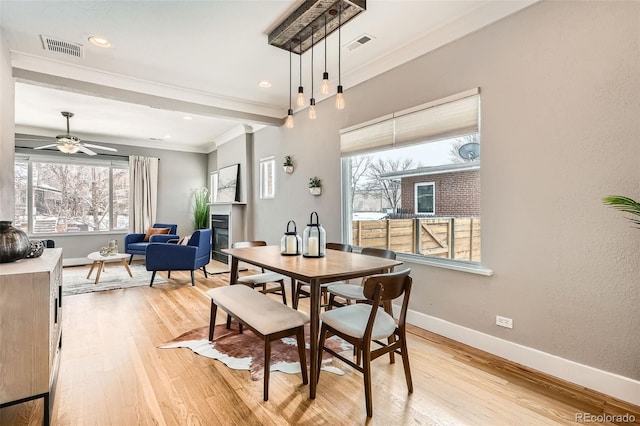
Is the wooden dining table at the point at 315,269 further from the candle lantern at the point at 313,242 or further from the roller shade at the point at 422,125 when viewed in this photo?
the roller shade at the point at 422,125

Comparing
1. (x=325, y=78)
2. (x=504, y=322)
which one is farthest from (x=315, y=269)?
(x=504, y=322)

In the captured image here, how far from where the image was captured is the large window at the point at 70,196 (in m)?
6.27

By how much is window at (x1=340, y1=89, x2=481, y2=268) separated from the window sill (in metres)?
0.01

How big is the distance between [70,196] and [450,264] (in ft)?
25.0

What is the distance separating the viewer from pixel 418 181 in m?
3.22

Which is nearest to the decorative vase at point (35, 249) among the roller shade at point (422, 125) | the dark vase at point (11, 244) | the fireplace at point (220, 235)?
the dark vase at point (11, 244)

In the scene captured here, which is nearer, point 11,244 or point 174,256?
point 11,244

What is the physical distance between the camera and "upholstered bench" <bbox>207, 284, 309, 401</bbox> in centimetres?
194

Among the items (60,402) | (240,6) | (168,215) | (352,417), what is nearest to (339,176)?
(240,6)

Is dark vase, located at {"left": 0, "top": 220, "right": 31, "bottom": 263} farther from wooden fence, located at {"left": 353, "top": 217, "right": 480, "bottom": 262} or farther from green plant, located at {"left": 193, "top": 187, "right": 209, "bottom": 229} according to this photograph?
green plant, located at {"left": 193, "top": 187, "right": 209, "bottom": 229}

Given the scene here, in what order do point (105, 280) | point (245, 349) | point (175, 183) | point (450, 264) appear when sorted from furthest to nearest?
point (175, 183), point (105, 280), point (450, 264), point (245, 349)

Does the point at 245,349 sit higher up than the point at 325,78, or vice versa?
the point at 325,78

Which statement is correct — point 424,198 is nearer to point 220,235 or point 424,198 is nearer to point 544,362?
point 544,362

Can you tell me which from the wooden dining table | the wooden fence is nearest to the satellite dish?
the wooden fence
